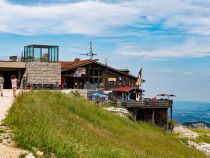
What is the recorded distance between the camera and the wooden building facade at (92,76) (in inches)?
2756

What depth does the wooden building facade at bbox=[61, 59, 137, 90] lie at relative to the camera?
Answer: 2756 inches

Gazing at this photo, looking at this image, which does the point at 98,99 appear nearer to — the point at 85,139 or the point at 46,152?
the point at 85,139

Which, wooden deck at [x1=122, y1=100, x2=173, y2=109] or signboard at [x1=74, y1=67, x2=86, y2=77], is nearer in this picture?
wooden deck at [x1=122, y1=100, x2=173, y2=109]

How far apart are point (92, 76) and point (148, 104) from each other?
12855 mm

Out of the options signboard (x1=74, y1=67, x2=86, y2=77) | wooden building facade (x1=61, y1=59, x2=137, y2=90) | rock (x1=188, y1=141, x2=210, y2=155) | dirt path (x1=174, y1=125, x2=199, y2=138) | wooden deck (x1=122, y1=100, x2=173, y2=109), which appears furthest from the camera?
wooden building facade (x1=61, y1=59, x2=137, y2=90)

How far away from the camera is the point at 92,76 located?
240 ft

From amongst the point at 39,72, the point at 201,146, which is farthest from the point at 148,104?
the point at 39,72

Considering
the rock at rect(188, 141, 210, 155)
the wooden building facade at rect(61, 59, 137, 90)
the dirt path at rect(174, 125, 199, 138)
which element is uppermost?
the wooden building facade at rect(61, 59, 137, 90)

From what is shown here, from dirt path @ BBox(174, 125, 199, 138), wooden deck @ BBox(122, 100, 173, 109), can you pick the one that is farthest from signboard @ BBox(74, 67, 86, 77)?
dirt path @ BBox(174, 125, 199, 138)

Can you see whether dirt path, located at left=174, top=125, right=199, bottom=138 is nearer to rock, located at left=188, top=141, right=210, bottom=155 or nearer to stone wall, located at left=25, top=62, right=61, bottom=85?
rock, located at left=188, top=141, right=210, bottom=155

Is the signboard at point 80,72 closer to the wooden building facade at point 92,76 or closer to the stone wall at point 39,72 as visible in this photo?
the wooden building facade at point 92,76

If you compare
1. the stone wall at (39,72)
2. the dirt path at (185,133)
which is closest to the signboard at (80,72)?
the stone wall at (39,72)

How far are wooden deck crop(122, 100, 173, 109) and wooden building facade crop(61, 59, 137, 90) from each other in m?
10.5

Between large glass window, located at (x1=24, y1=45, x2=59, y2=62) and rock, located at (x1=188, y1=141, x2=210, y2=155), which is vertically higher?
large glass window, located at (x1=24, y1=45, x2=59, y2=62)
